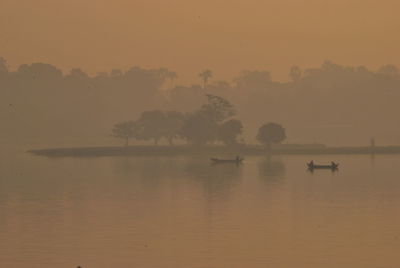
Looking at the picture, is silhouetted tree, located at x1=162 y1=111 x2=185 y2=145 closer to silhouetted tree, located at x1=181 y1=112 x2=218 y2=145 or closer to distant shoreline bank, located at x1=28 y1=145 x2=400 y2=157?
distant shoreline bank, located at x1=28 y1=145 x2=400 y2=157

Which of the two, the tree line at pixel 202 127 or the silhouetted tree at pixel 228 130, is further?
the tree line at pixel 202 127

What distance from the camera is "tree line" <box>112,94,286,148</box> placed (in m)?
164

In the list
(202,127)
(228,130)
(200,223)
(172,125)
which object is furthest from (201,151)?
(200,223)

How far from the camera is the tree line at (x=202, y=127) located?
537ft

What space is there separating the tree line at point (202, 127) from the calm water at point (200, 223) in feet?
237

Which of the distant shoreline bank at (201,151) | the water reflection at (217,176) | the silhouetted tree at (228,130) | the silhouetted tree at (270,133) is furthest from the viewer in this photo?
the distant shoreline bank at (201,151)

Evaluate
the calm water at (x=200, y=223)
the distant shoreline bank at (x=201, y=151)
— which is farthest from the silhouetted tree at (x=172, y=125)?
the calm water at (x=200, y=223)

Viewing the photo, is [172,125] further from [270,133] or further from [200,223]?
[200,223]

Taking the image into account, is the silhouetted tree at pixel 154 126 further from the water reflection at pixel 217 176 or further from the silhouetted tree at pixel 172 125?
the water reflection at pixel 217 176

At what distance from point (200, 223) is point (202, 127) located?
115 metres

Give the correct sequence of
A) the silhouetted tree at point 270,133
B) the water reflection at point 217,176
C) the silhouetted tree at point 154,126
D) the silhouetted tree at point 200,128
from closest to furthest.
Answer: the water reflection at point 217,176 → the silhouetted tree at point 270,133 → the silhouetted tree at point 200,128 → the silhouetted tree at point 154,126

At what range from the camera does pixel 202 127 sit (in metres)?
166

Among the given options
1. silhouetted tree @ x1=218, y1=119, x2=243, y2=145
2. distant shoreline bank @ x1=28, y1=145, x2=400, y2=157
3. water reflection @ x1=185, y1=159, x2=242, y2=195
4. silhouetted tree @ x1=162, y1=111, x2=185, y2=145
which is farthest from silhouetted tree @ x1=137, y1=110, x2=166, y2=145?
water reflection @ x1=185, y1=159, x2=242, y2=195

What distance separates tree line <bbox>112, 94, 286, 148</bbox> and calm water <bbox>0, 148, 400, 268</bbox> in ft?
237
